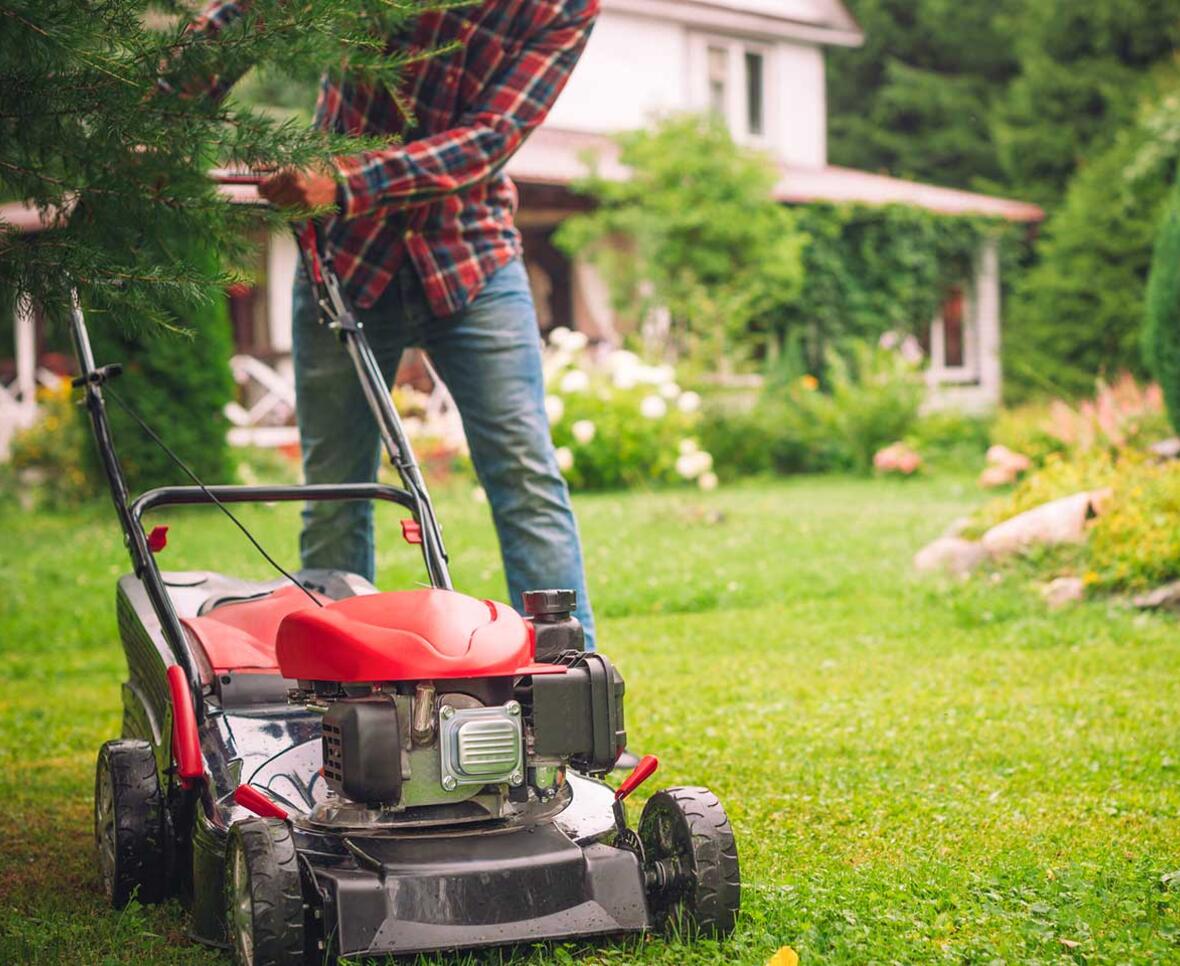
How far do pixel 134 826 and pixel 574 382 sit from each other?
8.29 meters

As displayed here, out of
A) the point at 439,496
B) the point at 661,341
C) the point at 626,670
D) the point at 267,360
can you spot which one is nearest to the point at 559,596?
the point at 626,670

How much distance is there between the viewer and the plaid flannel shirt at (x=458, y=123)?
3535mm

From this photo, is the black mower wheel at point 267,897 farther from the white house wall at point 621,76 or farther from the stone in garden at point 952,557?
the white house wall at point 621,76

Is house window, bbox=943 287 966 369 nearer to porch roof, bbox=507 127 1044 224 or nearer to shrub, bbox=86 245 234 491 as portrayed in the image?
porch roof, bbox=507 127 1044 224

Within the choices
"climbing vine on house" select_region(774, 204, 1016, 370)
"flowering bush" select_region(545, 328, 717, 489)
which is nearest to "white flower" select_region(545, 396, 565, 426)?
"flowering bush" select_region(545, 328, 717, 489)

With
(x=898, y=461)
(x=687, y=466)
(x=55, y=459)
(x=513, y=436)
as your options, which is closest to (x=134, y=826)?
(x=513, y=436)

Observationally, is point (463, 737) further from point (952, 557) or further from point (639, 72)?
point (639, 72)

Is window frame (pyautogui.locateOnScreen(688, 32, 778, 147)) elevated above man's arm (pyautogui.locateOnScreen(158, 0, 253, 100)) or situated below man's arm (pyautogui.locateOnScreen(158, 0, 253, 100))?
above

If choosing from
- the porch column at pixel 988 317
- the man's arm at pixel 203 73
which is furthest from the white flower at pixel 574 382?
the porch column at pixel 988 317

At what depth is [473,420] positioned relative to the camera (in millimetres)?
3553

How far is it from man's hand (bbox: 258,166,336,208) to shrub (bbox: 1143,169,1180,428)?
6.22m

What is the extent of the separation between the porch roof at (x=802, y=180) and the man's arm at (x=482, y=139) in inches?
402

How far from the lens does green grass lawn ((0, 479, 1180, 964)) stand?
255 cm

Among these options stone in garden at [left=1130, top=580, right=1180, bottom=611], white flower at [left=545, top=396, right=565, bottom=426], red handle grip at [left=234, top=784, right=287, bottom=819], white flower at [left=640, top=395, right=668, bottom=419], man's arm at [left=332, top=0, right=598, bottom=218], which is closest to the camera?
red handle grip at [left=234, top=784, right=287, bottom=819]
